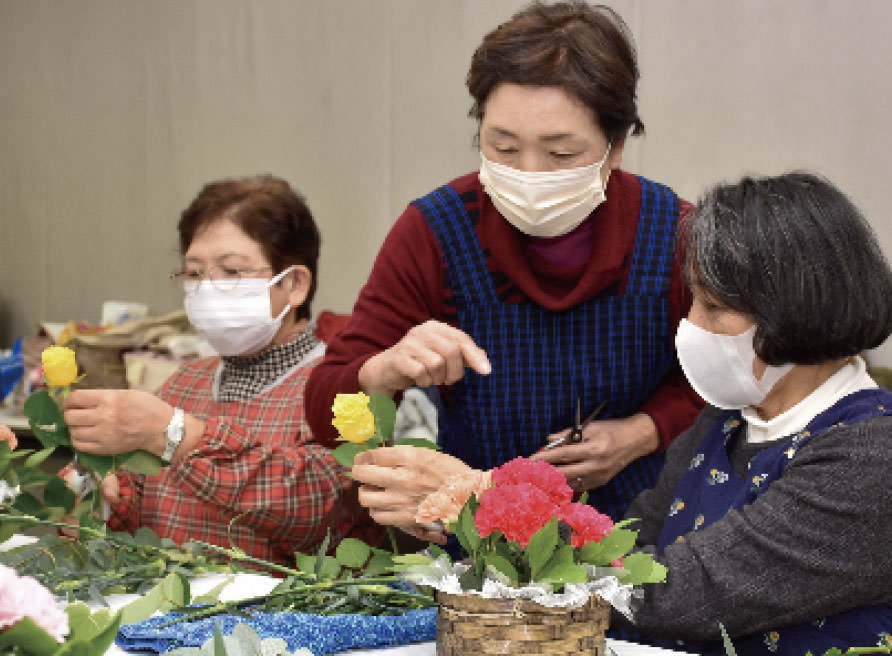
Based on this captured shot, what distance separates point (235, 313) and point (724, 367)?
49.9 inches

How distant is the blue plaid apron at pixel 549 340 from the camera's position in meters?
1.98

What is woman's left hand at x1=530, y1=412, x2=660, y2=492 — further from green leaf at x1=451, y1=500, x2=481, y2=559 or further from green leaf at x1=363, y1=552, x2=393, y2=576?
green leaf at x1=451, y1=500, x2=481, y2=559

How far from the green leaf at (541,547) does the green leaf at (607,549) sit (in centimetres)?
5

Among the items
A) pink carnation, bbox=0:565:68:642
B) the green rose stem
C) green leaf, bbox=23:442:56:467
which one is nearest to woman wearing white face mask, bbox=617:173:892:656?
the green rose stem

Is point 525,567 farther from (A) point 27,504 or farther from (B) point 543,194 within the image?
(A) point 27,504

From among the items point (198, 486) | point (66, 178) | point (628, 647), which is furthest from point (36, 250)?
point (628, 647)

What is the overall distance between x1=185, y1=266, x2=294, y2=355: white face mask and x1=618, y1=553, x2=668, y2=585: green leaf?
1466mm

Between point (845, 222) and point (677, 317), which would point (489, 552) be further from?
point (677, 317)

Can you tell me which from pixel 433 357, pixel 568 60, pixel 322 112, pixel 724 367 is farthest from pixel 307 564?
pixel 322 112

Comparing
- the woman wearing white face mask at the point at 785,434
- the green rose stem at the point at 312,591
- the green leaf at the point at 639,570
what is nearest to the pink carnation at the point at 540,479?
the green leaf at the point at 639,570

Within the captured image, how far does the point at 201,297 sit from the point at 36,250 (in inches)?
182

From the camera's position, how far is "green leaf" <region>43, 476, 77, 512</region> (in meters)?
1.93

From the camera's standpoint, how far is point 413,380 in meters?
1.74

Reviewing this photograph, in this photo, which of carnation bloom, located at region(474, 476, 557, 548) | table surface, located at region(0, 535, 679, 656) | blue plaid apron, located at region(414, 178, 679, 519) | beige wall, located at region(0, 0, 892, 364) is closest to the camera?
carnation bloom, located at region(474, 476, 557, 548)
